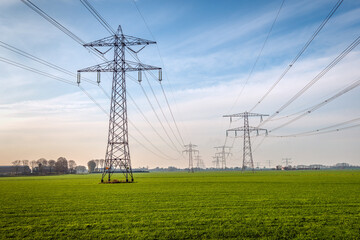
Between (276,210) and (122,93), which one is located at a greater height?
(122,93)

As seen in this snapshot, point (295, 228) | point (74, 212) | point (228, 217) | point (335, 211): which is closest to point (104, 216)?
point (74, 212)

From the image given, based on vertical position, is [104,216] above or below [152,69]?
below

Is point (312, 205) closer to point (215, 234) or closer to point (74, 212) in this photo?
point (215, 234)

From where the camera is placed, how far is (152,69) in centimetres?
3647

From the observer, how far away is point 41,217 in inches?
558

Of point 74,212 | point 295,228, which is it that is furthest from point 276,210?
point 74,212

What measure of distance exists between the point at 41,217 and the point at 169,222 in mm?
6339

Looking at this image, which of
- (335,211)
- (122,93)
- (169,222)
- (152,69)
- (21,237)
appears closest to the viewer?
(21,237)

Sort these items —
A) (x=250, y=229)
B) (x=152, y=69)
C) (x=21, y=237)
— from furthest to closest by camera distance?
(x=152, y=69) → (x=250, y=229) → (x=21, y=237)

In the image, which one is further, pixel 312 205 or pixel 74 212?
pixel 312 205

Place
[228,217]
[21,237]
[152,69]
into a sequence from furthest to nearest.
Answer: [152,69] < [228,217] < [21,237]

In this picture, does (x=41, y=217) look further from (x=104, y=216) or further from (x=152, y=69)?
(x=152, y=69)

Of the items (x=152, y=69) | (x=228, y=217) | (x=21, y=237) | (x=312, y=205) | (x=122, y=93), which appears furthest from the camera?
(x=122, y=93)

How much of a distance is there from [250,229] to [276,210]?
15.9ft
